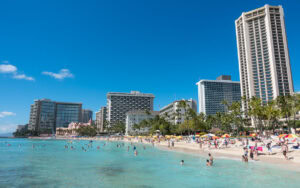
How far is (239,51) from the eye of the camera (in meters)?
147

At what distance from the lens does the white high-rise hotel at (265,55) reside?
425 feet

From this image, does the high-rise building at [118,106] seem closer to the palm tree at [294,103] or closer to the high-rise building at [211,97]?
the high-rise building at [211,97]

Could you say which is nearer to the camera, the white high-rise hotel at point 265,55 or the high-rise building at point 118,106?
the white high-rise hotel at point 265,55

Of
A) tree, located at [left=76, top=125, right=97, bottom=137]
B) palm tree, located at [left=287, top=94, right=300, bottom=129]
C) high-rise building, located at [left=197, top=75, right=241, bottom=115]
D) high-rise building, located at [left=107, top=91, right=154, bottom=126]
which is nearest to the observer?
palm tree, located at [left=287, top=94, right=300, bottom=129]

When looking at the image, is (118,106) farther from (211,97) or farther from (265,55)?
(265,55)

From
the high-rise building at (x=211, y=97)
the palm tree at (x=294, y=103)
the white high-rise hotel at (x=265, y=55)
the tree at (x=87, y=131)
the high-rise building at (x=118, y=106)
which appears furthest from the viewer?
the high-rise building at (x=211, y=97)

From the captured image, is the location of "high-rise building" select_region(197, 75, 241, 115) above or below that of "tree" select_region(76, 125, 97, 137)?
above

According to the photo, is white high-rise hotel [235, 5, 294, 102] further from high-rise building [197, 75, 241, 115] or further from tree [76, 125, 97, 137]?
tree [76, 125, 97, 137]

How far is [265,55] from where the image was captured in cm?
13412

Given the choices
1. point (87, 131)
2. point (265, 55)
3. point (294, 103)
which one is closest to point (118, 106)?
point (87, 131)

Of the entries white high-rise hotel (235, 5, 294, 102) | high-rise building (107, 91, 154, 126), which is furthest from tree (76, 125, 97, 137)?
white high-rise hotel (235, 5, 294, 102)

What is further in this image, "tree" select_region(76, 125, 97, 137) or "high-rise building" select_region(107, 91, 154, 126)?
"high-rise building" select_region(107, 91, 154, 126)

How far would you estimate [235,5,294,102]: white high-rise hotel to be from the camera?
425 ft

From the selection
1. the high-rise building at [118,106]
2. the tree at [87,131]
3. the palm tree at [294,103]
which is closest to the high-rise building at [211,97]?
the high-rise building at [118,106]
